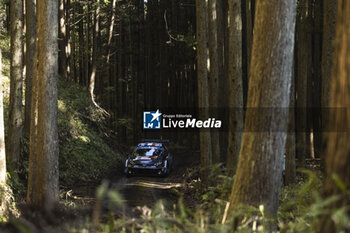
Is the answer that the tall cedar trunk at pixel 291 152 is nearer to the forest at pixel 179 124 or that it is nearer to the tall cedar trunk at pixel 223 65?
the forest at pixel 179 124

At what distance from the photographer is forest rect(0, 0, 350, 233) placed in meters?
3.35

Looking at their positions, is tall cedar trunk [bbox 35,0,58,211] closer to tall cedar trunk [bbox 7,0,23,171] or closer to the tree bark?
tall cedar trunk [bbox 7,0,23,171]

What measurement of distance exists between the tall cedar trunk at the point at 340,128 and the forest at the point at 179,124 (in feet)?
0.04

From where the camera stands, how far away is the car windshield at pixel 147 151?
2216 cm

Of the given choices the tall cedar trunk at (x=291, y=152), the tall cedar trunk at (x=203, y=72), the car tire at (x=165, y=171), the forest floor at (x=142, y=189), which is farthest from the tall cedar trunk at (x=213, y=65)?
the car tire at (x=165, y=171)

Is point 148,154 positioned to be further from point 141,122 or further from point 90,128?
point 141,122

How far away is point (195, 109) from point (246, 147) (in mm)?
32257

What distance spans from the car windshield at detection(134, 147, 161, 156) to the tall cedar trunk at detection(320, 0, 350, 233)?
18985 millimetres

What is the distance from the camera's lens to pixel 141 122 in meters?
41.2

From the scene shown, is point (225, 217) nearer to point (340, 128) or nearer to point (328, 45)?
point (340, 128)

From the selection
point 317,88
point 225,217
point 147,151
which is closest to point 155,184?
point 147,151

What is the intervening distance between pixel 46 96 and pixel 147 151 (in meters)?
11.3

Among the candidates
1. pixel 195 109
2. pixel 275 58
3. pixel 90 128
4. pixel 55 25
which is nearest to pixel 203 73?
pixel 55 25

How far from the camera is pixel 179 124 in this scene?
131 ft
